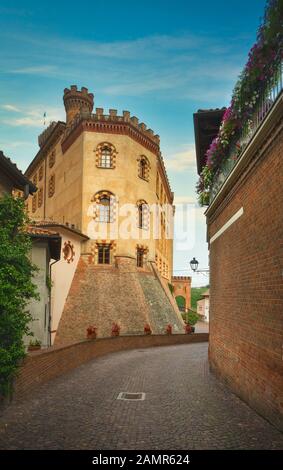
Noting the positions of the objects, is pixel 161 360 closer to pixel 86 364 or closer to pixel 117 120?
pixel 86 364

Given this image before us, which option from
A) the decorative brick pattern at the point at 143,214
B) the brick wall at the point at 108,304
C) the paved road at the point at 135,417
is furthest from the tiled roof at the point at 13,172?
the decorative brick pattern at the point at 143,214

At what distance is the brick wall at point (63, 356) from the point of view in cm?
988

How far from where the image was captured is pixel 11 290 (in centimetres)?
870

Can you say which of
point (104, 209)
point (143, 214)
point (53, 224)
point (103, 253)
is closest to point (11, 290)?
point (53, 224)

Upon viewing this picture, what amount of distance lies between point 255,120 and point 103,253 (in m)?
21.4

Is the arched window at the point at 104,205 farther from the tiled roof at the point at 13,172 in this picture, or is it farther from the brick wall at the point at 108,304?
the tiled roof at the point at 13,172

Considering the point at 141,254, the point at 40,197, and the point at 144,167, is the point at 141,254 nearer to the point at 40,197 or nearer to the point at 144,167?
the point at 144,167

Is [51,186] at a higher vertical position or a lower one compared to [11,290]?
higher

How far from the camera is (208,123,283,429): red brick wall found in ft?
23.1

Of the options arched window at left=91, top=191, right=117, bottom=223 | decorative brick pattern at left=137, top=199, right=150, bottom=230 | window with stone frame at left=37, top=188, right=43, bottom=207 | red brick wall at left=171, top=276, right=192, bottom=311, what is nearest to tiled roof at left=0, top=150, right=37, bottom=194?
arched window at left=91, top=191, right=117, bottom=223

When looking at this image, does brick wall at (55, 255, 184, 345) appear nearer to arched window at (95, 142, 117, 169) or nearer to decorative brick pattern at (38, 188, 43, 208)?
arched window at (95, 142, 117, 169)

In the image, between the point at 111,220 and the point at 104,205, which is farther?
the point at 104,205

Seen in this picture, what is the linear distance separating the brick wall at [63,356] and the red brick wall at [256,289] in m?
5.24
